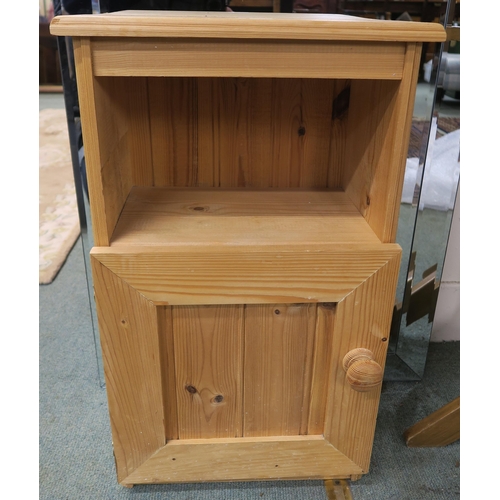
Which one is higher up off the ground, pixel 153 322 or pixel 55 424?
pixel 153 322

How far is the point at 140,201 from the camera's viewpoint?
0.90m

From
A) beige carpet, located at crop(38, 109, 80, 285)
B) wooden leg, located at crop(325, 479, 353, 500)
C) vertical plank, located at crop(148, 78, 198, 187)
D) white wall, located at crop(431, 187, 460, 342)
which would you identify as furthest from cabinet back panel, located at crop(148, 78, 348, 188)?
beige carpet, located at crop(38, 109, 80, 285)

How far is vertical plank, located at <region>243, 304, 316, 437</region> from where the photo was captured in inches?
32.2

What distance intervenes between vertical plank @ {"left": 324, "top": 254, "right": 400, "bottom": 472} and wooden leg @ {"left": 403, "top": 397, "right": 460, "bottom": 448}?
0.47 ft

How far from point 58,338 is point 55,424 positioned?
12.6 inches

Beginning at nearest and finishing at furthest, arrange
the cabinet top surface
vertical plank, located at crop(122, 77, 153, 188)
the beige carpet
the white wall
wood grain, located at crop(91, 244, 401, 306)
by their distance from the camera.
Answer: the cabinet top surface
wood grain, located at crop(91, 244, 401, 306)
vertical plank, located at crop(122, 77, 153, 188)
the white wall
the beige carpet

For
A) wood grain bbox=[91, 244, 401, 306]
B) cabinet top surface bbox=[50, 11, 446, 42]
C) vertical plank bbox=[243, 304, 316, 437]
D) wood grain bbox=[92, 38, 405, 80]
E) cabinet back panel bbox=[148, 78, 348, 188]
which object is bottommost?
vertical plank bbox=[243, 304, 316, 437]

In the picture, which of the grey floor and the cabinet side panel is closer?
the cabinet side panel

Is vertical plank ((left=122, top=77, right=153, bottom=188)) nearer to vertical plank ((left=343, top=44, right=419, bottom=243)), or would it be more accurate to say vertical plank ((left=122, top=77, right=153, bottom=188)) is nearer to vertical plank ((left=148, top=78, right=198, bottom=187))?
vertical plank ((left=148, top=78, right=198, bottom=187))

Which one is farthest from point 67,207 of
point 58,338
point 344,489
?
point 344,489

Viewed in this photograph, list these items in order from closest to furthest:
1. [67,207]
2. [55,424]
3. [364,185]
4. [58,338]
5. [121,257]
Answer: [121,257]
[364,185]
[55,424]
[58,338]
[67,207]

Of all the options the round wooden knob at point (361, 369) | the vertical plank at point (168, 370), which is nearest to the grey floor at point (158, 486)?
the vertical plank at point (168, 370)

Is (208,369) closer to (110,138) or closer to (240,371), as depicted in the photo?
(240,371)

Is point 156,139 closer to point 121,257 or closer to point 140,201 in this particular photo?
point 140,201
